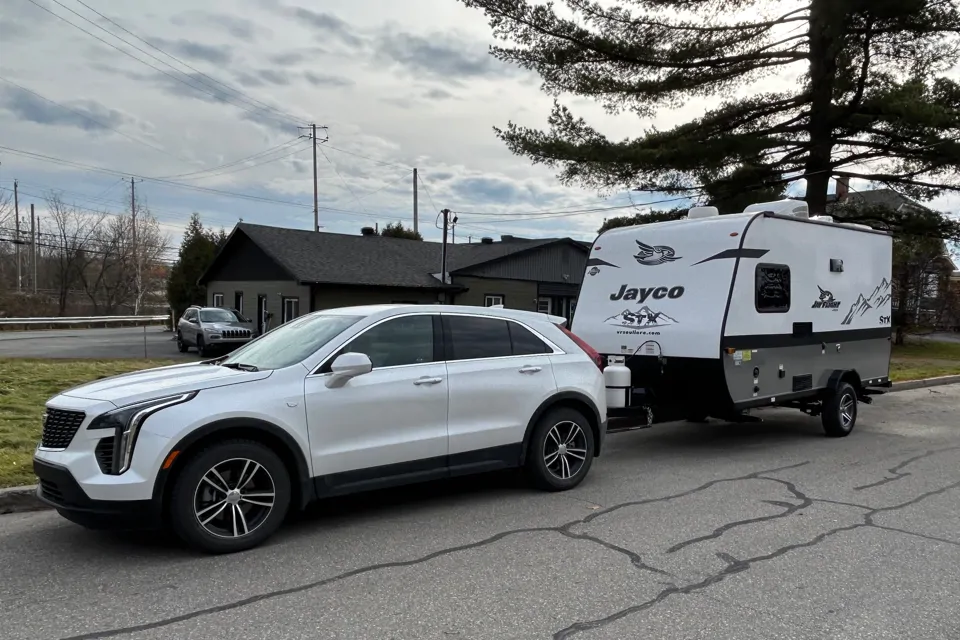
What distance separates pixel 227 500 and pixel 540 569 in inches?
82.5

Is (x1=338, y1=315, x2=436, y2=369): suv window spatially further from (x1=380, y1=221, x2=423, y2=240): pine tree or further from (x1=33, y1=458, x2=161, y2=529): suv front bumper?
(x1=380, y1=221, x2=423, y2=240): pine tree

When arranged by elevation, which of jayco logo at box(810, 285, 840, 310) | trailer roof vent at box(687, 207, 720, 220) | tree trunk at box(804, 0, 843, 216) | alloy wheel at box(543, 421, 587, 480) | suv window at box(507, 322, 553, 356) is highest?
tree trunk at box(804, 0, 843, 216)

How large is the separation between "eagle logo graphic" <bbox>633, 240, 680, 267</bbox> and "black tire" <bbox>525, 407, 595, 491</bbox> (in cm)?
299

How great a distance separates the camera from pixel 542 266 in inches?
1356

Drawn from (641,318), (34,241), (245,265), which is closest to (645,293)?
(641,318)

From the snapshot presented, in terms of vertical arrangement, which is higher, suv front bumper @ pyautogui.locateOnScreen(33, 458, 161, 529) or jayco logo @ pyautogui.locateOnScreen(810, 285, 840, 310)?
jayco logo @ pyautogui.locateOnScreen(810, 285, 840, 310)

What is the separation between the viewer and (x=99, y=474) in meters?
4.61

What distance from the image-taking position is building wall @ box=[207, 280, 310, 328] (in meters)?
28.1

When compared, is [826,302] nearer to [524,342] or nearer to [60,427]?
[524,342]

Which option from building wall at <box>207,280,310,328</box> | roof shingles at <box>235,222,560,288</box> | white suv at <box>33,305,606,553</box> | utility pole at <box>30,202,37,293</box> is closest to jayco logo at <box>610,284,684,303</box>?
white suv at <box>33,305,606,553</box>

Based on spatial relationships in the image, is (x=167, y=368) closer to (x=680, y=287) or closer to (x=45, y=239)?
(x=680, y=287)

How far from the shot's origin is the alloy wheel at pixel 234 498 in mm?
4852

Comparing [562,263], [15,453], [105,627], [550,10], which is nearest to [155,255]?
[562,263]

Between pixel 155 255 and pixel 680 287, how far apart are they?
64284 millimetres
